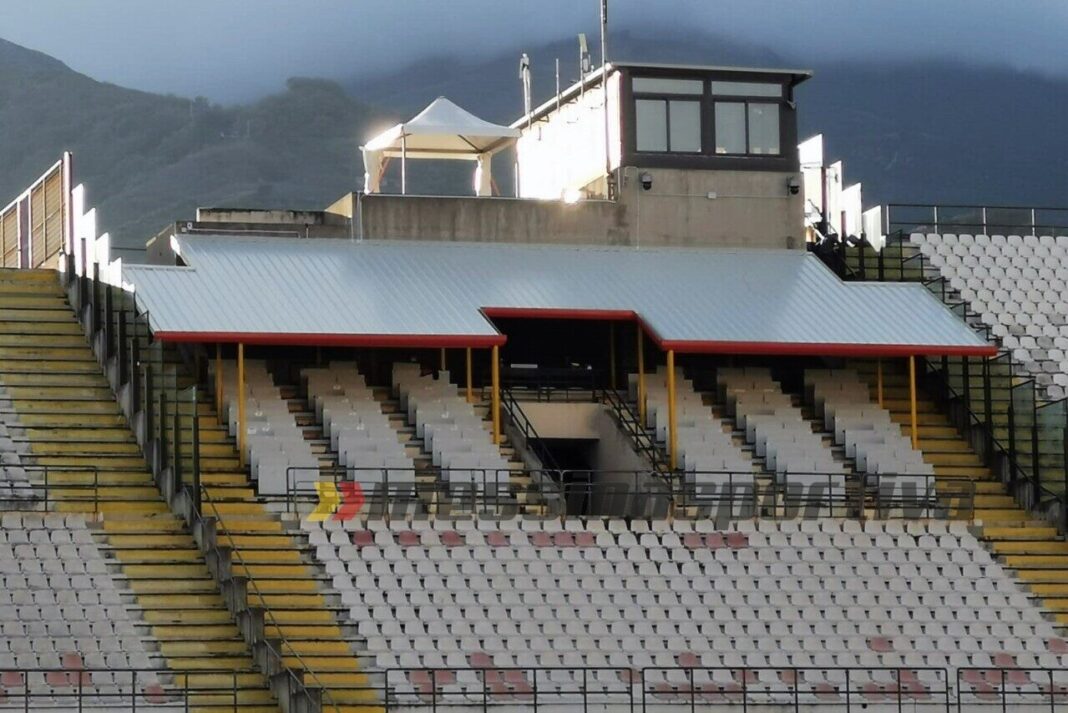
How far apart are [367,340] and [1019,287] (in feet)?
49.5

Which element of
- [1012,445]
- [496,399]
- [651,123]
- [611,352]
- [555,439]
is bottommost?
[1012,445]

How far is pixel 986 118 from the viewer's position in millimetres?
194750

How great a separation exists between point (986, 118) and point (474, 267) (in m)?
150

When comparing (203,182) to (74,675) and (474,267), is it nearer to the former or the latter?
(474,267)

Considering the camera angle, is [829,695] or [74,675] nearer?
[74,675]

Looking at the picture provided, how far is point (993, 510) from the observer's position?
154 ft

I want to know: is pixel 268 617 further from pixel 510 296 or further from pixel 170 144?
pixel 170 144

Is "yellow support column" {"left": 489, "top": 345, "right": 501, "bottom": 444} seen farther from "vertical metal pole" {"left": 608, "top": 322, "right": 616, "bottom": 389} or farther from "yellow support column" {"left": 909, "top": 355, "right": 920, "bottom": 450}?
"yellow support column" {"left": 909, "top": 355, "right": 920, "bottom": 450}

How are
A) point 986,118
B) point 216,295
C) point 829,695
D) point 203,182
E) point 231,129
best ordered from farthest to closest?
point 986,118
point 231,129
point 203,182
point 216,295
point 829,695

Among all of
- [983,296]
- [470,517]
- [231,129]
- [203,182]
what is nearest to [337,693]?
[470,517]

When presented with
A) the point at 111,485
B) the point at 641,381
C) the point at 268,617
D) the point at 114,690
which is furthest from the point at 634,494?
the point at 114,690

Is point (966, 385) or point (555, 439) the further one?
point (966, 385)

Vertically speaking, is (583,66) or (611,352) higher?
(583,66)

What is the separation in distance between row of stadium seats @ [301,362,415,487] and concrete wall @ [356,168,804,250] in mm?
3772
